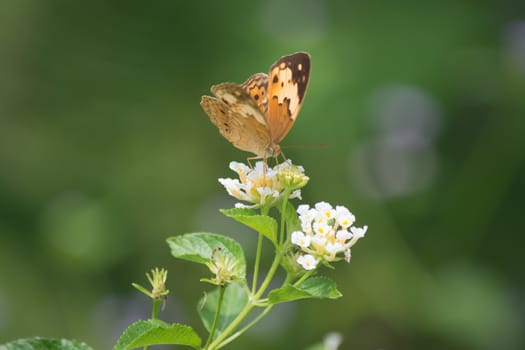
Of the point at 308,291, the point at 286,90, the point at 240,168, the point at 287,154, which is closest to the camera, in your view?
the point at 308,291

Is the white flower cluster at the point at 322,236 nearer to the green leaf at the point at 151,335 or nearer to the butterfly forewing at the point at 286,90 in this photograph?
the green leaf at the point at 151,335

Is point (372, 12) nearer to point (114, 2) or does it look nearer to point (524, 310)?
point (114, 2)

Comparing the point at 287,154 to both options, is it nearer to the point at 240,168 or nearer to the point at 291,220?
the point at 240,168


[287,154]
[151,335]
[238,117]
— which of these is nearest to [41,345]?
[151,335]

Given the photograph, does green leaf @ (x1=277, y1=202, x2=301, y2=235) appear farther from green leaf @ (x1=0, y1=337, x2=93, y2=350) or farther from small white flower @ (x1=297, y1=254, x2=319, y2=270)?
green leaf @ (x1=0, y1=337, x2=93, y2=350)

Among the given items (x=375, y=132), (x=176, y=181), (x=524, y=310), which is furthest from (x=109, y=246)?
(x=524, y=310)

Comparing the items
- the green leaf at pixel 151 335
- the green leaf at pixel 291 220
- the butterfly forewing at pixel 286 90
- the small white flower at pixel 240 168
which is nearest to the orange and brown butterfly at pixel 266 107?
the butterfly forewing at pixel 286 90
